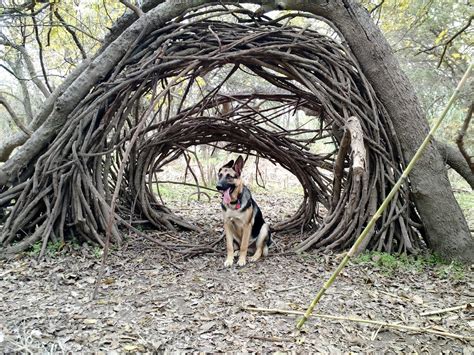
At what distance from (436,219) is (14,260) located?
12.4ft

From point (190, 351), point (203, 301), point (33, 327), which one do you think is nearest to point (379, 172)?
point (203, 301)

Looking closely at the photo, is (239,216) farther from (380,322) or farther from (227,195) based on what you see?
(380,322)

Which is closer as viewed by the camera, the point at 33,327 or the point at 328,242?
the point at 33,327

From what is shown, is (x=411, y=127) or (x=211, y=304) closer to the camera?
(x=211, y=304)

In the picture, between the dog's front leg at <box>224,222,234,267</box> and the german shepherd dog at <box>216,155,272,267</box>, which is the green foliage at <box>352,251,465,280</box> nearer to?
the german shepherd dog at <box>216,155,272,267</box>

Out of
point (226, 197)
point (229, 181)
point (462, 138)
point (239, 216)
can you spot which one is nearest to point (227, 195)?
point (226, 197)

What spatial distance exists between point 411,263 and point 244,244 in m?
1.53

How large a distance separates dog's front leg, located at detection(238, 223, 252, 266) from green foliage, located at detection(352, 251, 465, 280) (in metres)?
1.01

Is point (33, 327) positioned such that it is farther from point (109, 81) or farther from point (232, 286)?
point (109, 81)

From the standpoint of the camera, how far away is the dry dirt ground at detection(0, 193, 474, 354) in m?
2.45

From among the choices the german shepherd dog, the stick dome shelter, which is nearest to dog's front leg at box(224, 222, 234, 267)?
the german shepherd dog

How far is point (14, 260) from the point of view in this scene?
380 cm

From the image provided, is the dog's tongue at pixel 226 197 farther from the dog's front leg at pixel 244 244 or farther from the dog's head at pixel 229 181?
the dog's front leg at pixel 244 244

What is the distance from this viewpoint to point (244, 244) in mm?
4188
